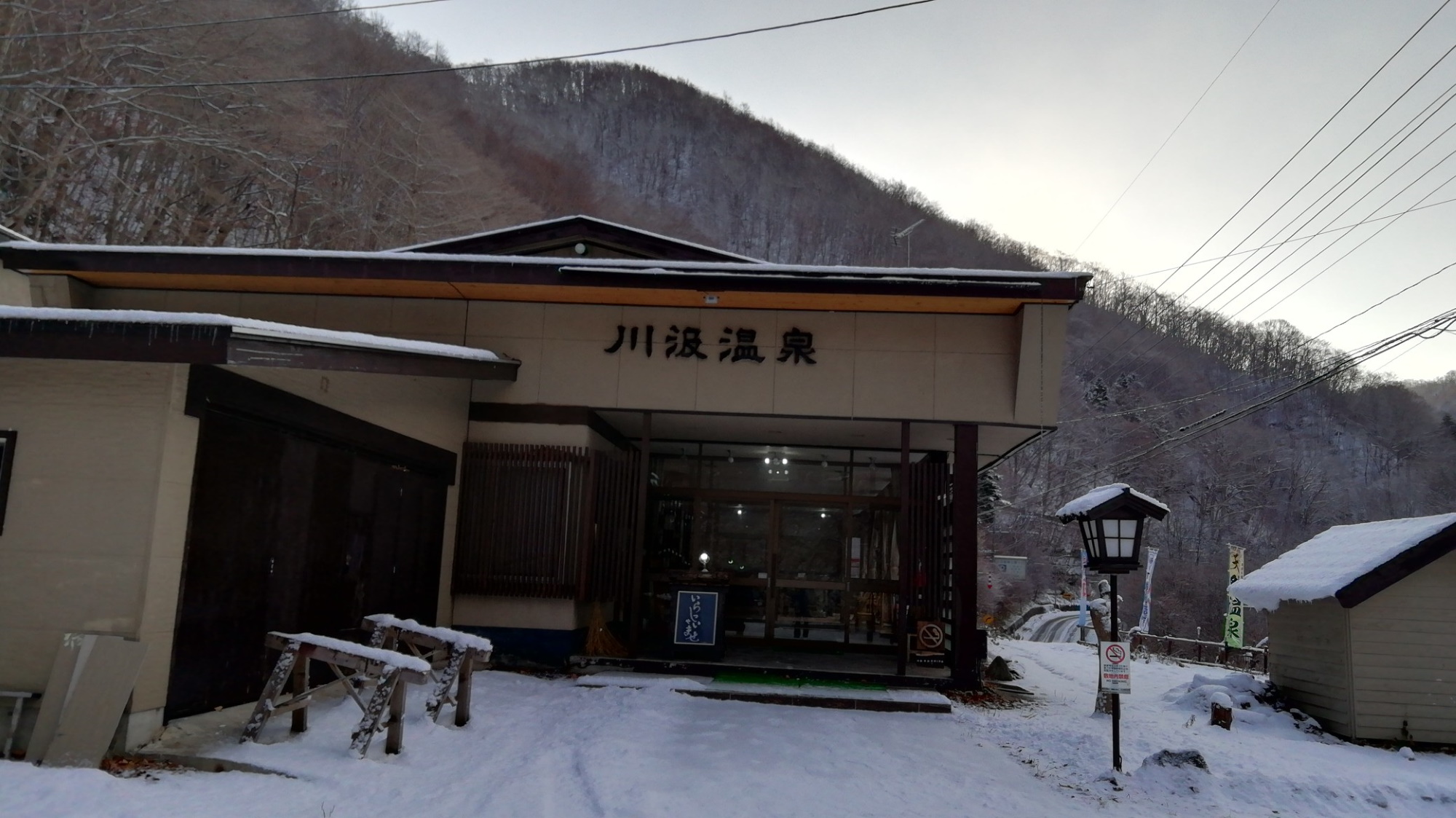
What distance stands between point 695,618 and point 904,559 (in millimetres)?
2624

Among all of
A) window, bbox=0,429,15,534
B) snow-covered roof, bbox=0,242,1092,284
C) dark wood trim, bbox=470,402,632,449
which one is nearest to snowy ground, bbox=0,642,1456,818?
window, bbox=0,429,15,534

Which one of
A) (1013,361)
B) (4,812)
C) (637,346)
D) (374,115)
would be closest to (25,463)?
(4,812)

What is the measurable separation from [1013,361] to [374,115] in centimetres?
2846

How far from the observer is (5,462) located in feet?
18.5

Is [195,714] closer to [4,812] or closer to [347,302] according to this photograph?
[4,812]

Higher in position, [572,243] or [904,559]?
[572,243]

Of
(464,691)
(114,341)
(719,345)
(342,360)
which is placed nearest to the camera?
(114,341)

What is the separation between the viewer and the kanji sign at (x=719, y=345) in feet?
33.8

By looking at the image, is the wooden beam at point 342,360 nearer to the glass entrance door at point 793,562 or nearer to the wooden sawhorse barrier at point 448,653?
the wooden sawhorse barrier at point 448,653

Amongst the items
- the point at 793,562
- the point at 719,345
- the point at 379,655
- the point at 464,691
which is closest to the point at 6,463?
the point at 379,655

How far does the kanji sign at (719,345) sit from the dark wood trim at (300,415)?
2541 mm

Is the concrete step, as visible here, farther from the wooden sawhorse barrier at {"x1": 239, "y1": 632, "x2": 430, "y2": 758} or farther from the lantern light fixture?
the wooden sawhorse barrier at {"x1": 239, "y1": 632, "x2": 430, "y2": 758}

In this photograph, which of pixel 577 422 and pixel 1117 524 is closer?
pixel 1117 524

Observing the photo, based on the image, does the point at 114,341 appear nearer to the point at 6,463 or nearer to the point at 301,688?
the point at 6,463
